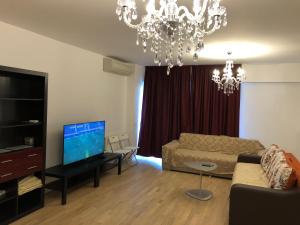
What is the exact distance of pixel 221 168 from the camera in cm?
505

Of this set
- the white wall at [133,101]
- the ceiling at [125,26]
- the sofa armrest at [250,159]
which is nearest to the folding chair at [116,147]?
the white wall at [133,101]

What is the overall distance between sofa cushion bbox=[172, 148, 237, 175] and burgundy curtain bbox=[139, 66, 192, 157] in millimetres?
889

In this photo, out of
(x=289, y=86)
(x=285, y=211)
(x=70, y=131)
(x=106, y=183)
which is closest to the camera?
(x=285, y=211)

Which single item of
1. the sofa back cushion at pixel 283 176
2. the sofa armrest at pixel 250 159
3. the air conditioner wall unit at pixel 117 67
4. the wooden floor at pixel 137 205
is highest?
the air conditioner wall unit at pixel 117 67

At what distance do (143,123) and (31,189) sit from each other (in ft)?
12.2

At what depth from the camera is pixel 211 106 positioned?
6109mm

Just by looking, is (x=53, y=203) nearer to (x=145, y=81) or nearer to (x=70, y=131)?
(x=70, y=131)

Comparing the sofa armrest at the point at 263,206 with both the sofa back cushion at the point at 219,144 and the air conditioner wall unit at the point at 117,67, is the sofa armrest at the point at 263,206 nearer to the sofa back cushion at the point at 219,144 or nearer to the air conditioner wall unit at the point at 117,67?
the sofa back cushion at the point at 219,144

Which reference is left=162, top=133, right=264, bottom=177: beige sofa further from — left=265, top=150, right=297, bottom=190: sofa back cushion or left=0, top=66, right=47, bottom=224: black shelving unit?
left=0, top=66, right=47, bottom=224: black shelving unit

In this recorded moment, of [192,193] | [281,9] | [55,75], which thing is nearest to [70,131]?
[55,75]

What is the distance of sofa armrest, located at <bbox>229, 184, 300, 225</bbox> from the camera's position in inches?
105

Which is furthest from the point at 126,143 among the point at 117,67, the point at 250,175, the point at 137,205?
the point at 250,175

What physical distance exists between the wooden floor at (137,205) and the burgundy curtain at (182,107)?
1.58 m

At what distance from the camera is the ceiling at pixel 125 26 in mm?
2520
